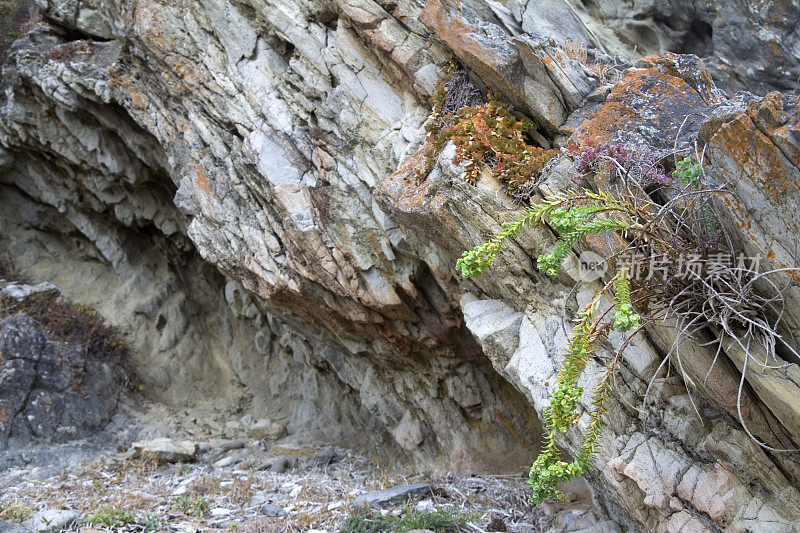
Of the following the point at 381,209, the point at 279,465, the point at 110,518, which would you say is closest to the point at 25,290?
the point at 279,465

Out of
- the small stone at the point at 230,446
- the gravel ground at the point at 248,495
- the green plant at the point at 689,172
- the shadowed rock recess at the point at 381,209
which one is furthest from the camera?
the small stone at the point at 230,446

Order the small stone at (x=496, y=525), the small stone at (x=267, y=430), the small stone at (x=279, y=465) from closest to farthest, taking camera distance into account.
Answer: the small stone at (x=496, y=525) → the small stone at (x=279, y=465) → the small stone at (x=267, y=430)

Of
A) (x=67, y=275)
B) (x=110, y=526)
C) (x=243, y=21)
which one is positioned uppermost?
(x=243, y=21)

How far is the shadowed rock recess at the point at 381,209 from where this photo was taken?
5.97 metres

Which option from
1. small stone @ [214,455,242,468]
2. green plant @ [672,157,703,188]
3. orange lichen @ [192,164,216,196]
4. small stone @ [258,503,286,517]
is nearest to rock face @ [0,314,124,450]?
small stone @ [214,455,242,468]

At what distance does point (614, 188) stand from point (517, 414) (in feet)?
17.0

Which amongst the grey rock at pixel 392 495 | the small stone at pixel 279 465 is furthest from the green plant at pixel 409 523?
the small stone at pixel 279 465

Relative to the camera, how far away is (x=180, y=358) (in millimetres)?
14414

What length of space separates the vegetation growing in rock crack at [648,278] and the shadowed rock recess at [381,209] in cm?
27

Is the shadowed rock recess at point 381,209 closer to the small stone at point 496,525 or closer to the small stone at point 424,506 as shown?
the small stone at point 496,525

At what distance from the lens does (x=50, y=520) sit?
755 cm

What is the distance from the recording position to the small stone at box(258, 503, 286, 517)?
8.34m

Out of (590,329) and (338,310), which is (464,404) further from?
(590,329)

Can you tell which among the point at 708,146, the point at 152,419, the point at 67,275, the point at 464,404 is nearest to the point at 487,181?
the point at 708,146
